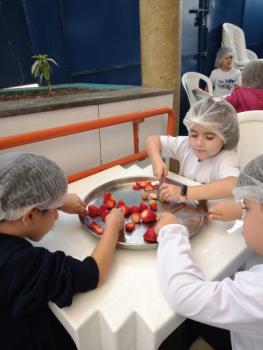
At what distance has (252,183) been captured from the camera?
1.98 feet

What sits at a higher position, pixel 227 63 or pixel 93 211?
pixel 227 63

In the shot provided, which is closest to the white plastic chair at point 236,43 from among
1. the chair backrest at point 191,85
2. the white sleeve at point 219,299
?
the chair backrest at point 191,85

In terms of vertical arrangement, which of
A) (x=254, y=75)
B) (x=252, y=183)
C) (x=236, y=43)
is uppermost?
(x=236, y=43)

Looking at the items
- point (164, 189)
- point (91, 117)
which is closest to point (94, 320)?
point (164, 189)

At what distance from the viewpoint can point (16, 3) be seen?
285 cm

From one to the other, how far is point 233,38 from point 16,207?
4995mm

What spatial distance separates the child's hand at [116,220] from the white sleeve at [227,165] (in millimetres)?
521

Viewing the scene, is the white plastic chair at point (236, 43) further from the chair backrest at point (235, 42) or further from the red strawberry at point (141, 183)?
the red strawberry at point (141, 183)

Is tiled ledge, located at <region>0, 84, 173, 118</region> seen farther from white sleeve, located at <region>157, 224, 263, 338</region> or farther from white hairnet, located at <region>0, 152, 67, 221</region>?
white sleeve, located at <region>157, 224, 263, 338</region>

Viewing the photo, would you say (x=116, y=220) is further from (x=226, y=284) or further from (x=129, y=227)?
(x=226, y=284)

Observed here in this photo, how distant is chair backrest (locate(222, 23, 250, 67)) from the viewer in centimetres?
425

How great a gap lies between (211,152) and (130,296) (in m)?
0.79

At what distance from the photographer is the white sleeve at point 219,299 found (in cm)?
52

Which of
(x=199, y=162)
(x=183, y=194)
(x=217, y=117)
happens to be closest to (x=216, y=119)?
(x=217, y=117)
